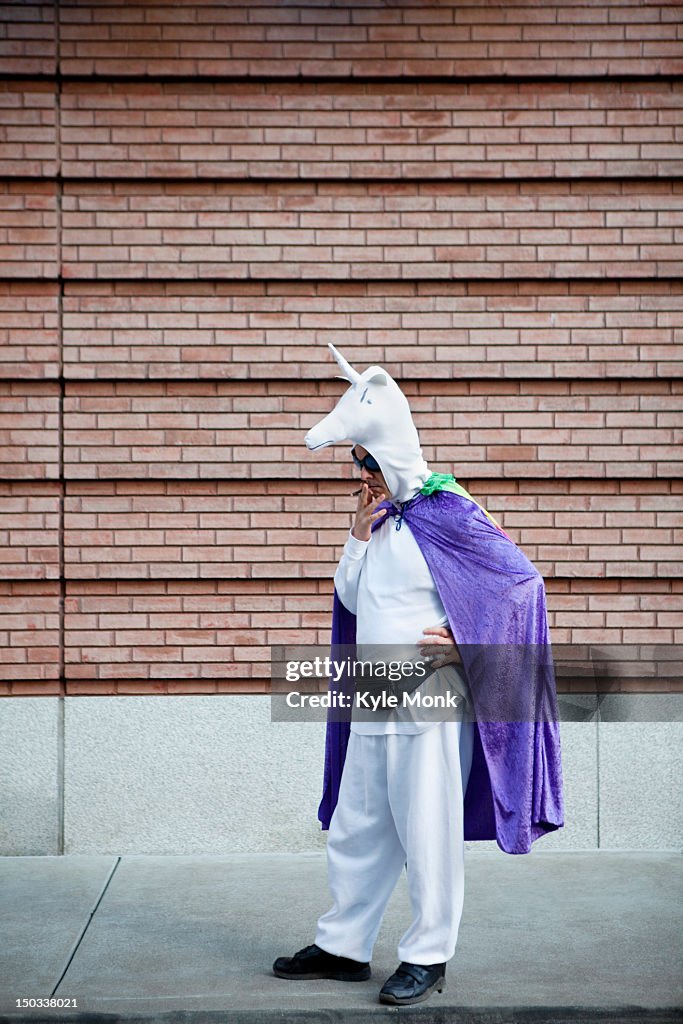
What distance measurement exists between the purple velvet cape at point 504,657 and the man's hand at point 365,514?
0.63 ft

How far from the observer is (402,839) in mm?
3871

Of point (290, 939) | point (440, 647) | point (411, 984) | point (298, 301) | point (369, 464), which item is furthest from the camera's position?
point (298, 301)

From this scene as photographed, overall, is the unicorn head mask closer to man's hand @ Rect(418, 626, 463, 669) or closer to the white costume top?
the white costume top

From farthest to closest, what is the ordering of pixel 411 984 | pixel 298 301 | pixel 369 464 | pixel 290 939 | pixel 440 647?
1. pixel 298 301
2. pixel 290 939
3. pixel 369 464
4. pixel 440 647
5. pixel 411 984

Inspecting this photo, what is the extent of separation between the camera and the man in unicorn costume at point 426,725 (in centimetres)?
380

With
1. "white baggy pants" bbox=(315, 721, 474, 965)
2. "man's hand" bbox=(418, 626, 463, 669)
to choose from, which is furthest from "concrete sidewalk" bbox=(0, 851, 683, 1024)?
"man's hand" bbox=(418, 626, 463, 669)

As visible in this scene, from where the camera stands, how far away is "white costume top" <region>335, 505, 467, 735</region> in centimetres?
389

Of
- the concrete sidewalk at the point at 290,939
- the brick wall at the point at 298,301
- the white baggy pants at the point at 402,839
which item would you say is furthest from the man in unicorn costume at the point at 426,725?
the brick wall at the point at 298,301

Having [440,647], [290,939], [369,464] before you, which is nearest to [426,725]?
[440,647]

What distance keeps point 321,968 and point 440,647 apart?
1.21 meters

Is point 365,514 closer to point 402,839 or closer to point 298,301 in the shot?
point 402,839

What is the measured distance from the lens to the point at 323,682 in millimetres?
6004

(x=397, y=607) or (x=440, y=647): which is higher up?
(x=397, y=607)

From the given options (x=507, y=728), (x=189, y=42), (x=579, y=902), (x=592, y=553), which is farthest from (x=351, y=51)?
(x=579, y=902)
